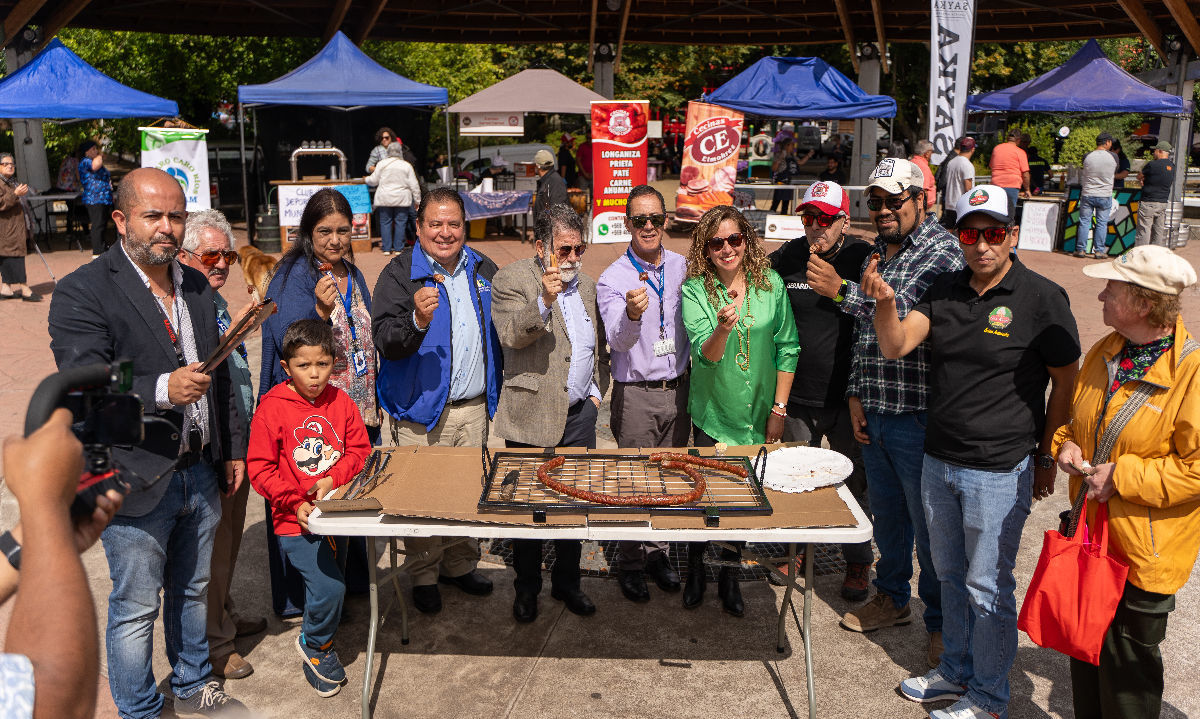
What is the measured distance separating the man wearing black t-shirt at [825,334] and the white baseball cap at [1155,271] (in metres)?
1.49

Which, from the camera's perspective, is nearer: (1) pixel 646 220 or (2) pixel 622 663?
(2) pixel 622 663

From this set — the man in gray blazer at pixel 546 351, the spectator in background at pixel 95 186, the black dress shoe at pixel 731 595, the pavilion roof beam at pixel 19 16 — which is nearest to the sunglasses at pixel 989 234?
the man in gray blazer at pixel 546 351

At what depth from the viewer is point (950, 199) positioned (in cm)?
1505

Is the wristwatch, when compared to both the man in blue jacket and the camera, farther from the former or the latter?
the camera

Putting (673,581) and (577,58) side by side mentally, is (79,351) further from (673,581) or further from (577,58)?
(577,58)

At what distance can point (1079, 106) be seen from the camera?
15102 millimetres

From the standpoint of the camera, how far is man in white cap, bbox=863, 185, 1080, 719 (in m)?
3.42

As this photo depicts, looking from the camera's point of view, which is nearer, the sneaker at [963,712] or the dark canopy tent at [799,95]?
the sneaker at [963,712]

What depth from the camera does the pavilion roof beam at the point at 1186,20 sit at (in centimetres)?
1520

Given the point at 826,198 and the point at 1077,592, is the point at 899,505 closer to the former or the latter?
the point at 1077,592

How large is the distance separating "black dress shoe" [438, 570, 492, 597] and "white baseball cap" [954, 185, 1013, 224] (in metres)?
2.86

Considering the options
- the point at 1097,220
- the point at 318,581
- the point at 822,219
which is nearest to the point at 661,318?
the point at 822,219

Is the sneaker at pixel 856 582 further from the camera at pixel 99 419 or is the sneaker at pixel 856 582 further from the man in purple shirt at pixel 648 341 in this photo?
the camera at pixel 99 419

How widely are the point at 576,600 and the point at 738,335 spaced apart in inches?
59.7
